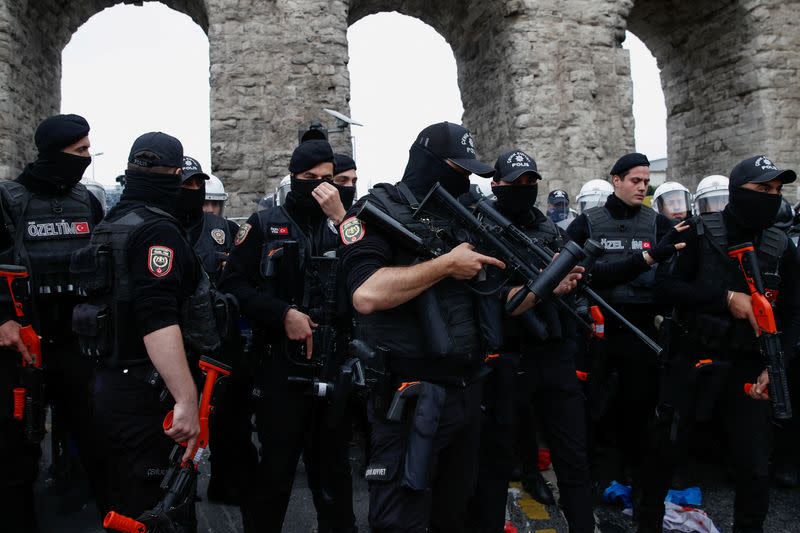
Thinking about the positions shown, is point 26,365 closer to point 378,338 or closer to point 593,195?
point 378,338

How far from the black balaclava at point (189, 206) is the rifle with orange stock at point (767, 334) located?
315 centimetres

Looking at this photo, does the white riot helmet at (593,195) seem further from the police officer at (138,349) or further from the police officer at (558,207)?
the police officer at (138,349)

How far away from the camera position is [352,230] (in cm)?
228

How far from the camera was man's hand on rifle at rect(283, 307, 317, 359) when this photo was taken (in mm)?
2959

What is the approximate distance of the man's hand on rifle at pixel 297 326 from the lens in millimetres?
2959

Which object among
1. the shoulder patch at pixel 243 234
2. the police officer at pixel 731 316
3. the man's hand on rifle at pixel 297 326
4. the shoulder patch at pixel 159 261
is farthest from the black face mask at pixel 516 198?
the shoulder patch at pixel 159 261

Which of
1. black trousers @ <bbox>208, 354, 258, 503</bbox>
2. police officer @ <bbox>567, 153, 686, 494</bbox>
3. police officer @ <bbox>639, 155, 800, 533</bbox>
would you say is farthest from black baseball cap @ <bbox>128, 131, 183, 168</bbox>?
police officer @ <bbox>639, 155, 800, 533</bbox>

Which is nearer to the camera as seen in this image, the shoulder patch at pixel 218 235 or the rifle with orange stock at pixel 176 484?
the rifle with orange stock at pixel 176 484

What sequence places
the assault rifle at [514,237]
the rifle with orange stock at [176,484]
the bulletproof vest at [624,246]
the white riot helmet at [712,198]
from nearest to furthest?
the rifle with orange stock at [176,484], the assault rifle at [514,237], the bulletproof vest at [624,246], the white riot helmet at [712,198]

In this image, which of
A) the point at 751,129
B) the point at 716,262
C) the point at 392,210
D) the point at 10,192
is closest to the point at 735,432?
the point at 716,262

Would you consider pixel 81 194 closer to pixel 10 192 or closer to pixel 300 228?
pixel 10 192

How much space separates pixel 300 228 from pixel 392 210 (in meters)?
1.07

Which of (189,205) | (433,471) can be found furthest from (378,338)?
(189,205)

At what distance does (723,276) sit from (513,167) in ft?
4.17
